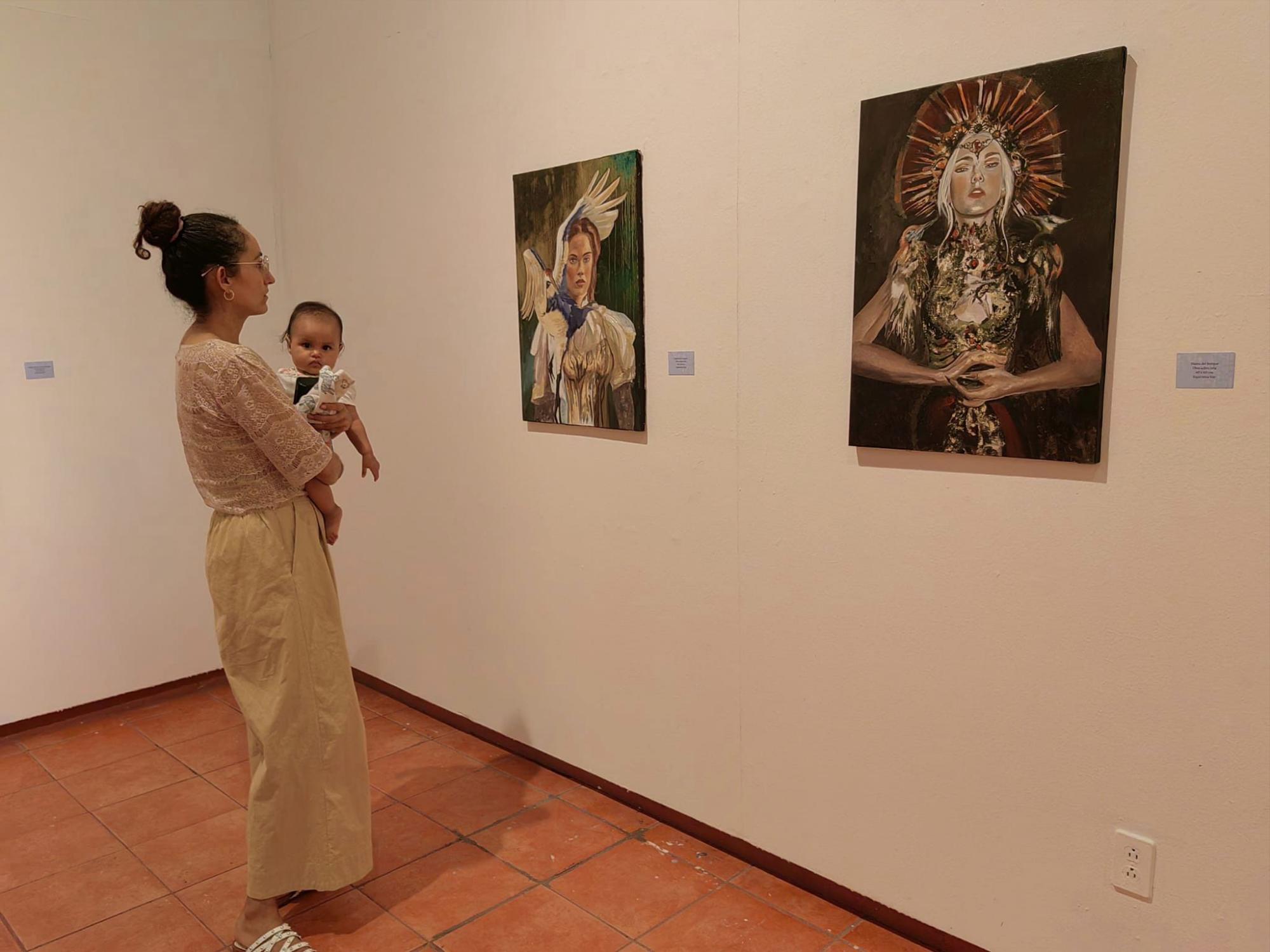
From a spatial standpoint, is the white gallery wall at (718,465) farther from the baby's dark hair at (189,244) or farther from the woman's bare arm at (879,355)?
the baby's dark hair at (189,244)

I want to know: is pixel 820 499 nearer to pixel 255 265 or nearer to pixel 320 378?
pixel 320 378

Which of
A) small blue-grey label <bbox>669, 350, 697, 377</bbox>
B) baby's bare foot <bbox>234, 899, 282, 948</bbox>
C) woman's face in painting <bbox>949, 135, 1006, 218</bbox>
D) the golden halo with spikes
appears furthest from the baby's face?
woman's face in painting <bbox>949, 135, 1006, 218</bbox>

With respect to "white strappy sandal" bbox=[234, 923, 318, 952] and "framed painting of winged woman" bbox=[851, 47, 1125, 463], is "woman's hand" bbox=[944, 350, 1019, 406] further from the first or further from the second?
"white strappy sandal" bbox=[234, 923, 318, 952]

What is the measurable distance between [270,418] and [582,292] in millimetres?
967

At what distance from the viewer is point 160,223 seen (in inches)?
79.7

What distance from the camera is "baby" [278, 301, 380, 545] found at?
223 cm

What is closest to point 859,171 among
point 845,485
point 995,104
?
point 995,104

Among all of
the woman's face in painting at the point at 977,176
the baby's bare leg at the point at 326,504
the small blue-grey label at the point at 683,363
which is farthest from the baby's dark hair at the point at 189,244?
the woman's face in painting at the point at 977,176

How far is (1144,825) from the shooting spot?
1760 mm

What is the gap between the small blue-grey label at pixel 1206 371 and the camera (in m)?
1.58

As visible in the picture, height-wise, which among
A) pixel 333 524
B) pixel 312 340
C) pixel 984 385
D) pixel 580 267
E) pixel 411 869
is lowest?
pixel 411 869

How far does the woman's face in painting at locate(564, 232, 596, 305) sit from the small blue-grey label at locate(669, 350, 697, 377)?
1.18 ft

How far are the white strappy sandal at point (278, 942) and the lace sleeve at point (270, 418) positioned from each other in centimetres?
105

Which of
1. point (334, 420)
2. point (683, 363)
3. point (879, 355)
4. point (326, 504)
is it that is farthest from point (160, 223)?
point (879, 355)
